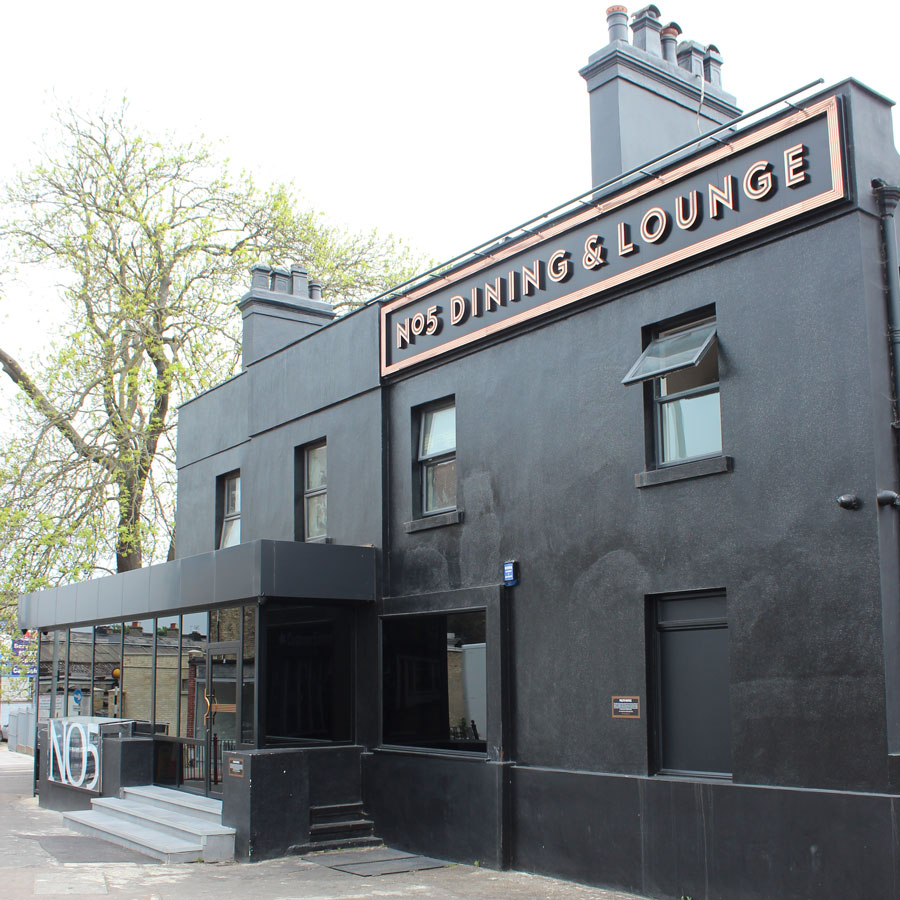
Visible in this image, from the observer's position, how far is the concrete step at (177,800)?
43.3 feet

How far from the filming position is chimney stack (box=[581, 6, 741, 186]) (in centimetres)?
1193

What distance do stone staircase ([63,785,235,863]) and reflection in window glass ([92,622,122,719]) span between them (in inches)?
80.6

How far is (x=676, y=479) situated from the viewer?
9.68 metres

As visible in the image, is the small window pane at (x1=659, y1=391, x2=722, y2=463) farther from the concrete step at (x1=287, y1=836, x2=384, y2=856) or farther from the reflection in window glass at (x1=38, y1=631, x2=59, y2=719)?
the reflection in window glass at (x1=38, y1=631, x2=59, y2=719)

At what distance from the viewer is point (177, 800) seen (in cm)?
1392

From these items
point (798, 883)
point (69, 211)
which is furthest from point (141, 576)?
point (69, 211)

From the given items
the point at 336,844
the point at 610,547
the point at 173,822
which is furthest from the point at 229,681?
the point at 610,547

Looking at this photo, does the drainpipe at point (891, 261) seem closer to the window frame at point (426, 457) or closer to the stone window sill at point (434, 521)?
the stone window sill at point (434, 521)

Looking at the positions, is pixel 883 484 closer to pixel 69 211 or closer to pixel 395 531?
pixel 395 531

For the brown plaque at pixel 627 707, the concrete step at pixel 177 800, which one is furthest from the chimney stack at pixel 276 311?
the brown plaque at pixel 627 707

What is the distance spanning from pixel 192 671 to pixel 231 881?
4.40m

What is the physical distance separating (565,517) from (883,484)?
137 inches

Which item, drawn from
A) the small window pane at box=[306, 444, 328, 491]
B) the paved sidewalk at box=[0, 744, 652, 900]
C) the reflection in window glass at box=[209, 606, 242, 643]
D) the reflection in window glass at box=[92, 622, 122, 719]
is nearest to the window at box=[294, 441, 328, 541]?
the small window pane at box=[306, 444, 328, 491]

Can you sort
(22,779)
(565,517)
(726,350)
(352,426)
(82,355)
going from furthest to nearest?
(82,355), (22,779), (352,426), (565,517), (726,350)
